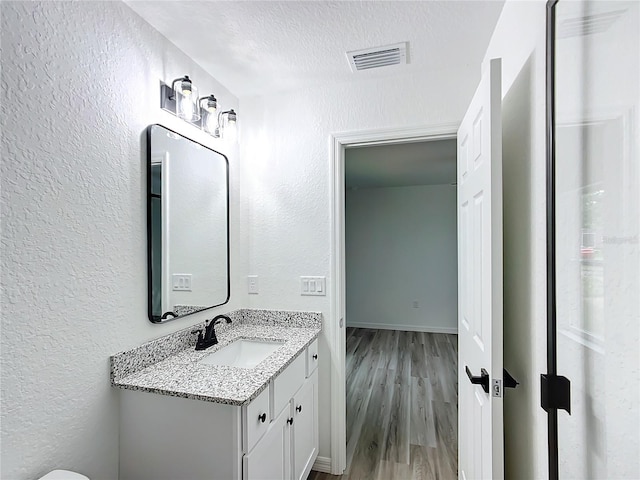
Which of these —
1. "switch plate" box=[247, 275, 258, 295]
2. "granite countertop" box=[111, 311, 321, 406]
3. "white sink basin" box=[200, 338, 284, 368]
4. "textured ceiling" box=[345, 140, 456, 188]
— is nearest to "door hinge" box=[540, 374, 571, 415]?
"granite countertop" box=[111, 311, 321, 406]

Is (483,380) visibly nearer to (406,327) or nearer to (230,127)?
(230,127)

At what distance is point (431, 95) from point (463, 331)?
1.34 metres

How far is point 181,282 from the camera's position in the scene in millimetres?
1687

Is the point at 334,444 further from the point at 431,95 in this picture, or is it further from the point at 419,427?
the point at 431,95

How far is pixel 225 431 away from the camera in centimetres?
120

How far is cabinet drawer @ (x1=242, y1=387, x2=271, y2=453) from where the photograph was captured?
122 cm

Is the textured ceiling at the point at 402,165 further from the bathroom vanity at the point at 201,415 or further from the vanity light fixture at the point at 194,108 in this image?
the bathroom vanity at the point at 201,415

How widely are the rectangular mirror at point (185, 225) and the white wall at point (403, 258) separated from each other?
3.86 m

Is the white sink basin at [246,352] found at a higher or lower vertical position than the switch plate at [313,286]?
lower

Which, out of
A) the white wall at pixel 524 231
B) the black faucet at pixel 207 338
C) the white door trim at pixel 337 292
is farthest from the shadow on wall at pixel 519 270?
the black faucet at pixel 207 338

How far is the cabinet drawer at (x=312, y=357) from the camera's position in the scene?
188 centimetres

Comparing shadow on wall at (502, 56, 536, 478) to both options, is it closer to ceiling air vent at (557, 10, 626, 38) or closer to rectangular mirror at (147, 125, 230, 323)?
ceiling air vent at (557, 10, 626, 38)

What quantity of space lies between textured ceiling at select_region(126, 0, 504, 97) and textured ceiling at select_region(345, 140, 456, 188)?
1021 mm

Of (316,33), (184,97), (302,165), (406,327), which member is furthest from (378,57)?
(406,327)
